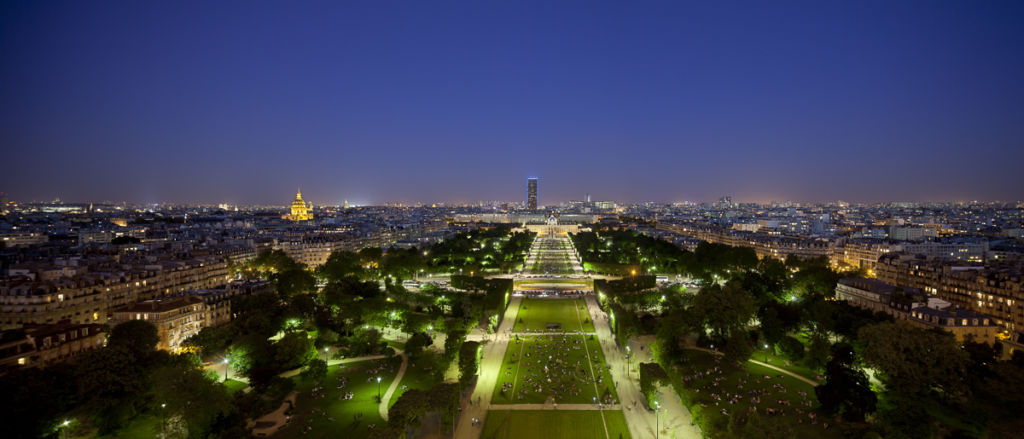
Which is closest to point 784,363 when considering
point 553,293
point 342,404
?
point 553,293

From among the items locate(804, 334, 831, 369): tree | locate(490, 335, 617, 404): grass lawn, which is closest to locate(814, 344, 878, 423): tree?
locate(804, 334, 831, 369): tree

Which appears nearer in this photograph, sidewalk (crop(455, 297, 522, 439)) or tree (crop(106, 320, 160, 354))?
sidewalk (crop(455, 297, 522, 439))

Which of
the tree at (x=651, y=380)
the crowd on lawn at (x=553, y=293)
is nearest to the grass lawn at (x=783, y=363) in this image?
the tree at (x=651, y=380)

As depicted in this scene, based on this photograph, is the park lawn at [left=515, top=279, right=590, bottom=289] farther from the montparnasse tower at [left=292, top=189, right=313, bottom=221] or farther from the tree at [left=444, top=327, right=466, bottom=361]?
the montparnasse tower at [left=292, top=189, right=313, bottom=221]

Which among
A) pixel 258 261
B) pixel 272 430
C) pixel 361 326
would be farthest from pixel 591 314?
pixel 258 261

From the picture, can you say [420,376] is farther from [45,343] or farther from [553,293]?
[553,293]

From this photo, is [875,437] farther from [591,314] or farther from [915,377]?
[591,314]
